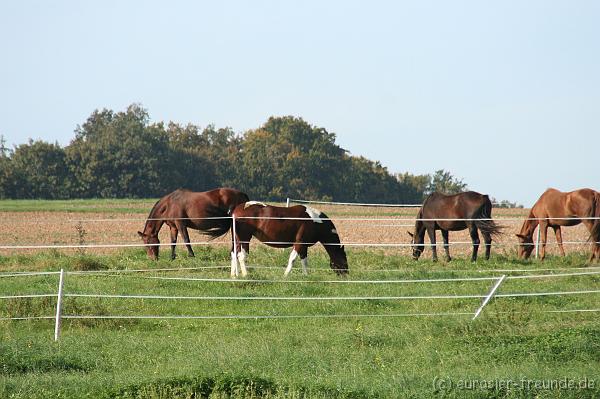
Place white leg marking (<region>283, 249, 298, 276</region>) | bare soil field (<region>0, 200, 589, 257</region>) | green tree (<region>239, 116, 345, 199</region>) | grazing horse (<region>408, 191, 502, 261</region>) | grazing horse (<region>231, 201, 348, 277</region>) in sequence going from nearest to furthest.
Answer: white leg marking (<region>283, 249, 298, 276</region>) < grazing horse (<region>231, 201, 348, 277</region>) < grazing horse (<region>408, 191, 502, 261</region>) < bare soil field (<region>0, 200, 589, 257</region>) < green tree (<region>239, 116, 345, 199</region>)

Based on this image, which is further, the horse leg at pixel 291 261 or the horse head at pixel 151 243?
the horse head at pixel 151 243

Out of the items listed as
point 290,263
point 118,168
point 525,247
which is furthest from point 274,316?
point 118,168

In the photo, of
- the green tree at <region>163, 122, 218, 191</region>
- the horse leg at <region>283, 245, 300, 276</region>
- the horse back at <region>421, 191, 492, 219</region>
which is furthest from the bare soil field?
the green tree at <region>163, 122, 218, 191</region>

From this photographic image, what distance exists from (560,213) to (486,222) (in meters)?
2.61

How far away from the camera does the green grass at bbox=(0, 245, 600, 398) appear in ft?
29.4

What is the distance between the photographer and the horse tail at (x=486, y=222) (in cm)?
2155

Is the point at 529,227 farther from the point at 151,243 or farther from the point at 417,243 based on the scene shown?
the point at 151,243

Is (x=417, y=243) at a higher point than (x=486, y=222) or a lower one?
lower

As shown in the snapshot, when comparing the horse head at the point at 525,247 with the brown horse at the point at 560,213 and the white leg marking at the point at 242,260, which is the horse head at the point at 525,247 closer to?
the brown horse at the point at 560,213

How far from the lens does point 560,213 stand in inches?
919

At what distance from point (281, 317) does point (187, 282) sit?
3698 millimetres

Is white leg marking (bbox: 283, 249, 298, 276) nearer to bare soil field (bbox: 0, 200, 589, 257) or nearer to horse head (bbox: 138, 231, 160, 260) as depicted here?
horse head (bbox: 138, 231, 160, 260)

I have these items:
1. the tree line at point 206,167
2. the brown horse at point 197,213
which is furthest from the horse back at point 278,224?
the tree line at point 206,167

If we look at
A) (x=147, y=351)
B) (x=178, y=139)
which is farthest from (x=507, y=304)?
(x=178, y=139)
